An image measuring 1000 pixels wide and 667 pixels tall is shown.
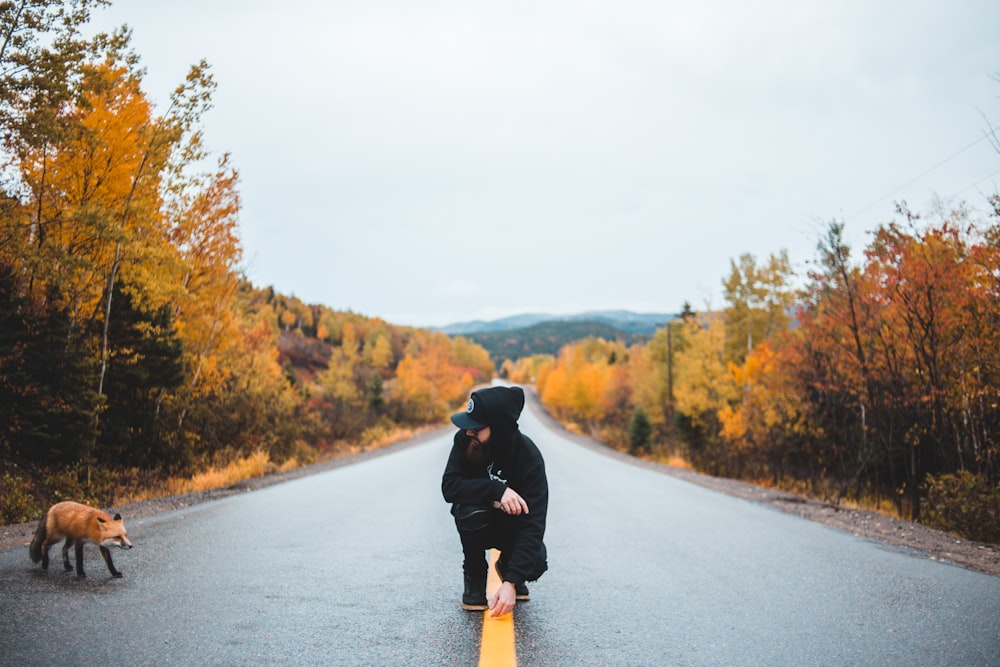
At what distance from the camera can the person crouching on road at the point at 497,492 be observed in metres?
3.50

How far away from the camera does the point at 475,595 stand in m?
3.87

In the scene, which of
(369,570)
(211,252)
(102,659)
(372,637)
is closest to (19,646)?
(102,659)

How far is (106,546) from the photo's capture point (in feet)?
15.1

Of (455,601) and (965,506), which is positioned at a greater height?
(455,601)

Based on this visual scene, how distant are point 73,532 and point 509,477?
3019mm

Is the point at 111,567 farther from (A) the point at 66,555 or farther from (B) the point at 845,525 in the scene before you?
(B) the point at 845,525

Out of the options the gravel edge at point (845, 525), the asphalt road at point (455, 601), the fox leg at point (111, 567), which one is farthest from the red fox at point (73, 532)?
the gravel edge at point (845, 525)

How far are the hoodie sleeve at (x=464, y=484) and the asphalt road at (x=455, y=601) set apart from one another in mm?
663

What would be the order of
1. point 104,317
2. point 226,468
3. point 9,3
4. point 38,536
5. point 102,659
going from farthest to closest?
point 226,468 → point 104,317 → point 9,3 → point 38,536 → point 102,659

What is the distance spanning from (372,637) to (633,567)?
2726 mm

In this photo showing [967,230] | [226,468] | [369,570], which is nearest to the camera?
[369,570]

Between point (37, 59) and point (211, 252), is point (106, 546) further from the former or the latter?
point (211, 252)

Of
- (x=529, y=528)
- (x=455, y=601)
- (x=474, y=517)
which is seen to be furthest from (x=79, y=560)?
(x=529, y=528)

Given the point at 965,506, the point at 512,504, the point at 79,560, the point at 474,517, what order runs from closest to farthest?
the point at 512,504, the point at 474,517, the point at 79,560, the point at 965,506
